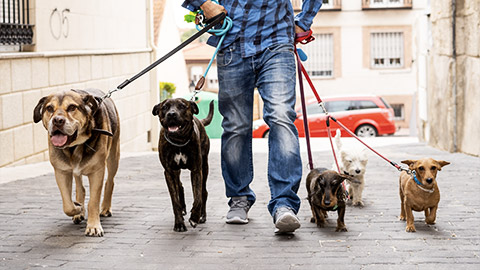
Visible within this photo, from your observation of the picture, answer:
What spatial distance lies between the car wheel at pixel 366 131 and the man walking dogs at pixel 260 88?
22.8 meters

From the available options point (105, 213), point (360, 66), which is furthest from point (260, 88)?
point (360, 66)

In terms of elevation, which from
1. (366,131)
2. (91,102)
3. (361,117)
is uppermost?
(91,102)

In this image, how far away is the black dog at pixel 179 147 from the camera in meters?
4.67

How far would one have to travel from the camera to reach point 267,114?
193 inches

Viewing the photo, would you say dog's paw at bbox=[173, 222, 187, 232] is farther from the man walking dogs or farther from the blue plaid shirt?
the blue plaid shirt

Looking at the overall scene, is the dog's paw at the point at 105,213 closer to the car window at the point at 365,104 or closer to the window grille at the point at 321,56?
the car window at the point at 365,104

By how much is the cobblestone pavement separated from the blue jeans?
1.00 ft

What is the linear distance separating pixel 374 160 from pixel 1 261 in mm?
6612

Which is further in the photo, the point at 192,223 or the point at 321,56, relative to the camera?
the point at 321,56

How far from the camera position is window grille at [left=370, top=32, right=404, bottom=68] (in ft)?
129

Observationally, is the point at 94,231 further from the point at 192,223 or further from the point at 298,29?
the point at 298,29

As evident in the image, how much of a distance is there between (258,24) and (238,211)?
1.29 m

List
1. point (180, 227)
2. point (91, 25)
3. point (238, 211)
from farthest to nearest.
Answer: point (91, 25), point (238, 211), point (180, 227)

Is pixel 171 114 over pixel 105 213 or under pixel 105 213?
over
